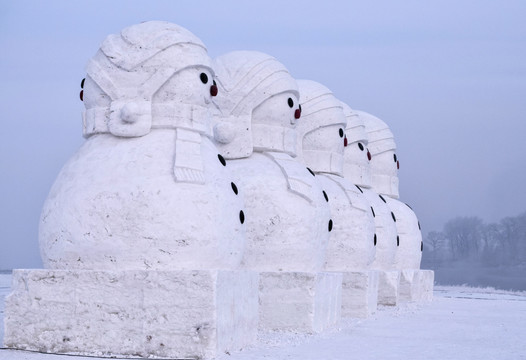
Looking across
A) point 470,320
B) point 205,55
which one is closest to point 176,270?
point 205,55

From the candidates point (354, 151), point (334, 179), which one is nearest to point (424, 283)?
point (354, 151)

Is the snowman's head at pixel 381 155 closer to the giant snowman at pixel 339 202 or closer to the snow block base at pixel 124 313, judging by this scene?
the giant snowman at pixel 339 202

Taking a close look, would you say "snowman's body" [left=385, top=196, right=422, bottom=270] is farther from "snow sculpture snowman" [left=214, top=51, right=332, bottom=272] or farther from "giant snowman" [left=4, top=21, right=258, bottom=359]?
"giant snowman" [left=4, top=21, right=258, bottom=359]

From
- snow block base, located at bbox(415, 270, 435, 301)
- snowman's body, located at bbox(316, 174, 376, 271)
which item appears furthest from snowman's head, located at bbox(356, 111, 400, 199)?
snowman's body, located at bbox(316, 174, 376, 271)

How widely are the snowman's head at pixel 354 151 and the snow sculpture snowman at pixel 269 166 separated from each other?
14.3 feet

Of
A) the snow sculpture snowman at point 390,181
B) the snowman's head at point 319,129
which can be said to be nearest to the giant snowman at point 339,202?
the snowman's head at point 319,129

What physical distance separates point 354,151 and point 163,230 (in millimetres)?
9022

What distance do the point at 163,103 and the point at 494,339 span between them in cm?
550

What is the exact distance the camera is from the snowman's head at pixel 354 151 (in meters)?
17.0

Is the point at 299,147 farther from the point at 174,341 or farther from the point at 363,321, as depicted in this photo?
the point at 174,341

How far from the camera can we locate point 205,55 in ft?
32.1

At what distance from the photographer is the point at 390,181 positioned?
65.4 ft

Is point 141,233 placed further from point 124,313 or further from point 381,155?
point 381,155

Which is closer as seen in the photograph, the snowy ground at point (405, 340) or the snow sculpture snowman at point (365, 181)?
Answer: the snowy ground at point (405, 340)
